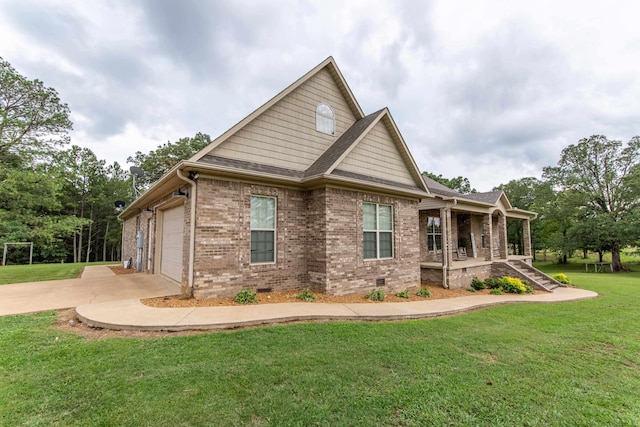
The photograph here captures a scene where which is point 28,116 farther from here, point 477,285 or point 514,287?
point 514,287

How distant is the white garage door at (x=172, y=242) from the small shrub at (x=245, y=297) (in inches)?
119

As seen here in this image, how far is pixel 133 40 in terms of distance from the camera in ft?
31.3

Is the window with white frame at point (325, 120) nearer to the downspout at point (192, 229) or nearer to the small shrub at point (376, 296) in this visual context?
the downspout at point (192, 229)

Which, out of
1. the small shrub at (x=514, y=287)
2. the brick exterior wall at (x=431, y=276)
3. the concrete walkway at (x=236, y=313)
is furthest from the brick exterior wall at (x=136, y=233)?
the small shrub at (x=514, y=287)

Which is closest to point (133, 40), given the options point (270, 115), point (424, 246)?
point (270, 115)

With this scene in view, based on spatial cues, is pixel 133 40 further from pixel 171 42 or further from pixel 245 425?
pixel 245 425

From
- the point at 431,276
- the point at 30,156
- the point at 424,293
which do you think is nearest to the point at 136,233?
the point at 30,156

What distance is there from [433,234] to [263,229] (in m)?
9.14

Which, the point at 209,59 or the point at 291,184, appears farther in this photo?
the point at 209,59

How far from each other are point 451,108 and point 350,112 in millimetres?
9677

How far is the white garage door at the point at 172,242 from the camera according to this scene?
349 inches

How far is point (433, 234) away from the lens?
13.5m

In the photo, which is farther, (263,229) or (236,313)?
(263,229)

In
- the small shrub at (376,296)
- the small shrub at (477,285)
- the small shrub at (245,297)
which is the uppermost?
the small shrub at (245,297)
